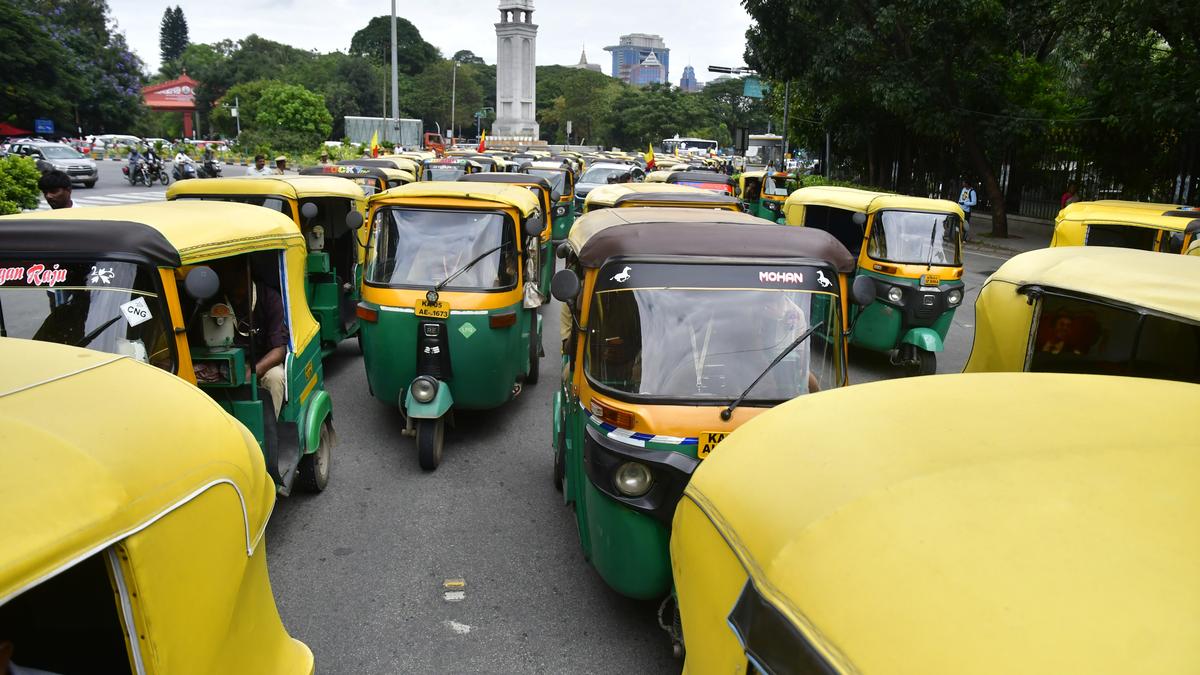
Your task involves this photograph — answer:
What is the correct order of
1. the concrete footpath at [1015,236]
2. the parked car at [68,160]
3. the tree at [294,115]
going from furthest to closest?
the tree at [294,115]
the parked car at [68,160]
the concrete footpath at [1015,236]

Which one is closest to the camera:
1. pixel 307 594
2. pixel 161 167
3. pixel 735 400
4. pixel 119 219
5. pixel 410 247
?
pixel 735 400

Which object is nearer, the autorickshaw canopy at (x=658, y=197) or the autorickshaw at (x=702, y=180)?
the autorickshaw canopy at (x=658, y=197)

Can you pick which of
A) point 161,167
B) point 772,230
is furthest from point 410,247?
point 161,167

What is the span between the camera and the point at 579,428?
484 centimetres

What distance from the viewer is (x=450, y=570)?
520cm

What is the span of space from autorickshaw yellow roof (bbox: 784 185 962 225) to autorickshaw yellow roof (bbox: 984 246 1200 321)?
14.8 ft

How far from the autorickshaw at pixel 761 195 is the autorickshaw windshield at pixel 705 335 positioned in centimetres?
1467

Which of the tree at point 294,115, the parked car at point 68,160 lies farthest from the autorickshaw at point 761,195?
the tree at point 294,115

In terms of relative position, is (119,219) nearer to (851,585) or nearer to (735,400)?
(735,400)

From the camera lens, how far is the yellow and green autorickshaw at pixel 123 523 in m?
1.98

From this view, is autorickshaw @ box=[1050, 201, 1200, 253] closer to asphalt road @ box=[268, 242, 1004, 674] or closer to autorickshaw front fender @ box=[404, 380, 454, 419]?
asphalt road @ box=[268, 242, 1004, 674]

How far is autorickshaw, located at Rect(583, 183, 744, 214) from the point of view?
10531 millimetres

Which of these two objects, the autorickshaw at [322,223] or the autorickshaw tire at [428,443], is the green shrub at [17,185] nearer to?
the autorickshaw at [322,223]

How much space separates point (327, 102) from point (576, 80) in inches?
957
